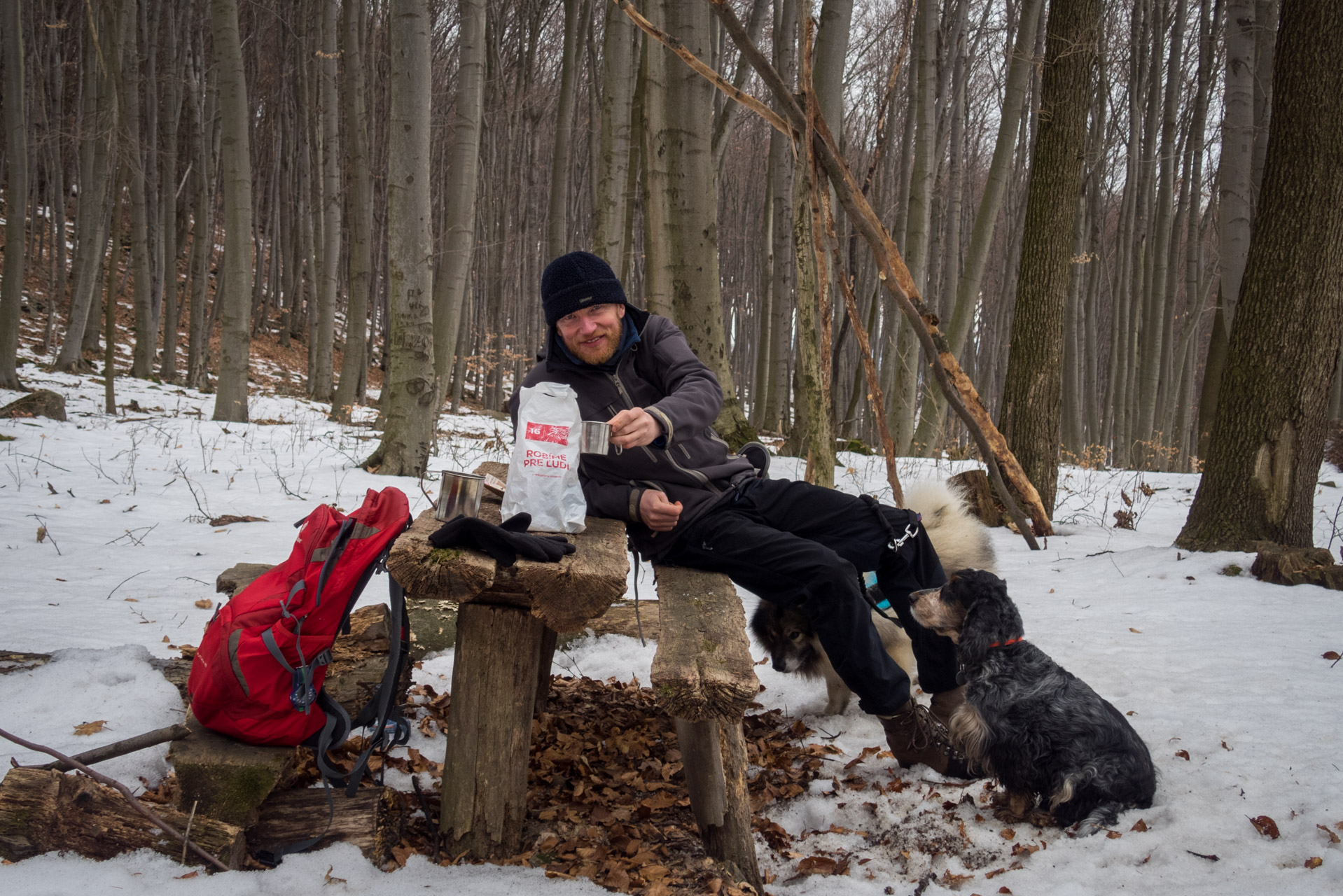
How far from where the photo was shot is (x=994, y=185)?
9.98 meters

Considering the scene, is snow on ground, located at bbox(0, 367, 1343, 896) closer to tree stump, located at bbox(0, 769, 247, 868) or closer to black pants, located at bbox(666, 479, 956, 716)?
tree stump, located at bbox(0, 769, 247, 868)

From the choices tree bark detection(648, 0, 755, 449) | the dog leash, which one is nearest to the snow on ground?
the dog leash

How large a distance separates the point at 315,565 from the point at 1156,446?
49.7 ft

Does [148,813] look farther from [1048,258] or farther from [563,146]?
[563,146]

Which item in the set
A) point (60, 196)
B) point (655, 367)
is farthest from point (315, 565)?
point (60, 196)

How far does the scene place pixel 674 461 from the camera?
3027mm

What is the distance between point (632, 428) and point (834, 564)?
2.72 feet

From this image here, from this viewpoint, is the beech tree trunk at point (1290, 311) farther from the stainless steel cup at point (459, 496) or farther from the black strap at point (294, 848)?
the black strap at point (294, 848)

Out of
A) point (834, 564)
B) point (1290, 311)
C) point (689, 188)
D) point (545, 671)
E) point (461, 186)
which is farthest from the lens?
point (461, 186)

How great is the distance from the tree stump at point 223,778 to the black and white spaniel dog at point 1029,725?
227 cm

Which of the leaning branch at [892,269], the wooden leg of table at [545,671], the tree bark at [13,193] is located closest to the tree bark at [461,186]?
the leaning branch at [892,269]

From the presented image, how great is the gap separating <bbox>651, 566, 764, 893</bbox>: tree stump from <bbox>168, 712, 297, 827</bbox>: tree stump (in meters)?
1.19

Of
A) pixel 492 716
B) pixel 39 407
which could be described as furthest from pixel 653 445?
pixel 39 407

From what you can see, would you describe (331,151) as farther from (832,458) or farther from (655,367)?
(655,367)
